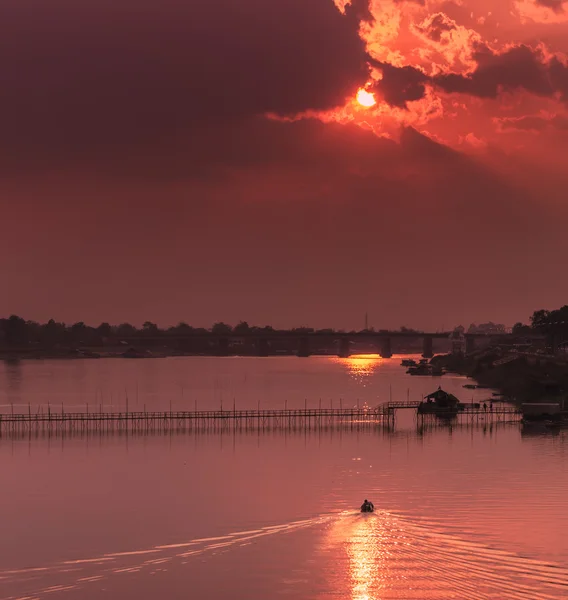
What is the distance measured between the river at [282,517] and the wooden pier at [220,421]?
5.65 m

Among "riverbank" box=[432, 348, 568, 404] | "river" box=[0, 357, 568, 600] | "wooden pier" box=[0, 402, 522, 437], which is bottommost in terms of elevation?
"river" box=[0, 357, 568, 600]

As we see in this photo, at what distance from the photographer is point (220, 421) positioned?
126938 millimetres

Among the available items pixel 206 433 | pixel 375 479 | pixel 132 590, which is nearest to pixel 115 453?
pixel 206 433

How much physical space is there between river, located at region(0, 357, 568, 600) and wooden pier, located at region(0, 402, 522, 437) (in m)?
5.65

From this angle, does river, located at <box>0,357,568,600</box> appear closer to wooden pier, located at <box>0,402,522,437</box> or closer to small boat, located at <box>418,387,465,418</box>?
wooden pier, located at <box>0,402,522,437</box>

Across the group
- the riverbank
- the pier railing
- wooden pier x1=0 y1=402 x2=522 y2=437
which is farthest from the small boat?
the riverbank

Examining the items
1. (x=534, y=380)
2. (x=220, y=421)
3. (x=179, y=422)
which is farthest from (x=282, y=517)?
(x=534, y=380)

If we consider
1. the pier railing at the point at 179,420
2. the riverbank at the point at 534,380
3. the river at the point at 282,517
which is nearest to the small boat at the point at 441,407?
the pier railing at the point at 179,420

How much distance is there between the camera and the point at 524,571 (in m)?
55.4

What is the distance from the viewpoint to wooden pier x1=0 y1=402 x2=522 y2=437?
116562mm

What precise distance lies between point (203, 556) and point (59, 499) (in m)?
20.1

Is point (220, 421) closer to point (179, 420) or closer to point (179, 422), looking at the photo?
point (179, 422)

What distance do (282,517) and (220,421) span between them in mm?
58912

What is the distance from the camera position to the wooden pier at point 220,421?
4589 inches
